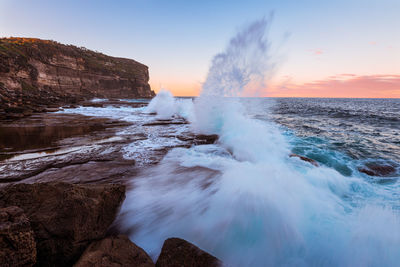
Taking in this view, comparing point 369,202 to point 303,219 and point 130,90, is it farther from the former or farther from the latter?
point 130,90

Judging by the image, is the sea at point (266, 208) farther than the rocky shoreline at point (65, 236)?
Yes

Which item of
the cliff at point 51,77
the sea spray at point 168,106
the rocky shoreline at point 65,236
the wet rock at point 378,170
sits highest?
the cliff at point 51,77

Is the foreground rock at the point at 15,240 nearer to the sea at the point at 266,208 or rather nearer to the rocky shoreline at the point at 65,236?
the rocky shoreline at the point at 65,236

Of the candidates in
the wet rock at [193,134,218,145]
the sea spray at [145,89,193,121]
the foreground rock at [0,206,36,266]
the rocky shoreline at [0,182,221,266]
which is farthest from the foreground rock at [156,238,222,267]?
the sea spray at [145,89,193,121]

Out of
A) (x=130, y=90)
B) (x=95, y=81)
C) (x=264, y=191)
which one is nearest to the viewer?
(x=264, y=191)

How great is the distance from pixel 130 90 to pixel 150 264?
70606 millimetres

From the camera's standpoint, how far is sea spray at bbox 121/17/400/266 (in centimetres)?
227

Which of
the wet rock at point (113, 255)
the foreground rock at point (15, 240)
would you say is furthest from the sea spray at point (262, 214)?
the foreground rock at point (15, 240)

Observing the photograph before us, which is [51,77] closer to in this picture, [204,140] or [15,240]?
[204,140]

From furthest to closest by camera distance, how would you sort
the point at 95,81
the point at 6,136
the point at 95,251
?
the point at 95,81, the point at 6,136, the point at 95,251

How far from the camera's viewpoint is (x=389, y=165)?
16.6ft

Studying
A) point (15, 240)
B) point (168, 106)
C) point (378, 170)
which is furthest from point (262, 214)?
point (168, 106)

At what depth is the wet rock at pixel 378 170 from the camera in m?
4.61

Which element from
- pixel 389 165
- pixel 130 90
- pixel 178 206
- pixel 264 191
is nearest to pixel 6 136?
pixel 178 206
